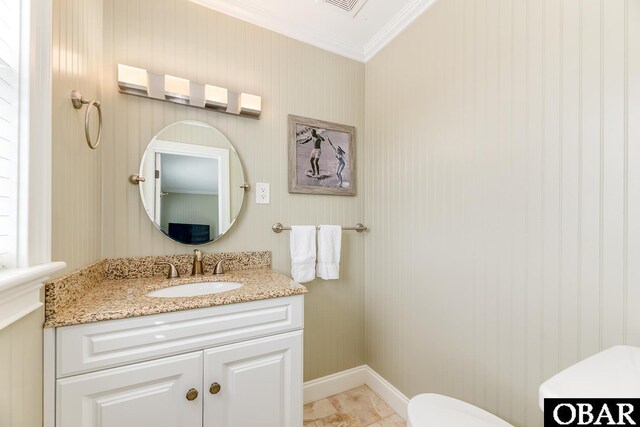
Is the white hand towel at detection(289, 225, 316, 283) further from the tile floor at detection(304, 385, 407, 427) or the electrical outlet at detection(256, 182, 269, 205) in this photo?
the tile floor at detection(304, 385, 407, 427)

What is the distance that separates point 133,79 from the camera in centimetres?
129

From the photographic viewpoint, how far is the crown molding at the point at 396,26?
58.5 inches

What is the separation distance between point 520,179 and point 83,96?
1794 mm

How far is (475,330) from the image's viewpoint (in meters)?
1.22

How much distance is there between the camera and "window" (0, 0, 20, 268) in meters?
0.70

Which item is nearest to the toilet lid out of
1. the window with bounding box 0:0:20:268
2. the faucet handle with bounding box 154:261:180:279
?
the faucet handle with bounding box 154:261:180:279

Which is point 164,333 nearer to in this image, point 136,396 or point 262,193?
point 136,396

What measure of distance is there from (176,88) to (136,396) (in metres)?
1.37

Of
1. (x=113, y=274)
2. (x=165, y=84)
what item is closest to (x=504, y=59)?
(x=165, y=84)

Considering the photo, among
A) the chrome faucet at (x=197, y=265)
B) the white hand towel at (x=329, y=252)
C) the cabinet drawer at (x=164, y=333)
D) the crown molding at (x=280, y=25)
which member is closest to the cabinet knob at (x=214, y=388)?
the cabinet drawer at (x=164, y=333)

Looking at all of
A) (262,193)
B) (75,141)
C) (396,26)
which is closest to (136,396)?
(75,141)

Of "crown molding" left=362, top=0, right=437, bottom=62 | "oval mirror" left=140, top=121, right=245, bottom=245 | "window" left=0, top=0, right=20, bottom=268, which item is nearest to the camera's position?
"window" left=0, top=0, right=20, bottom=268

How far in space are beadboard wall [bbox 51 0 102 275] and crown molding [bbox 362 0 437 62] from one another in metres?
1.54

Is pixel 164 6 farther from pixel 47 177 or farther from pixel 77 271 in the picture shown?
pixel 77 271
